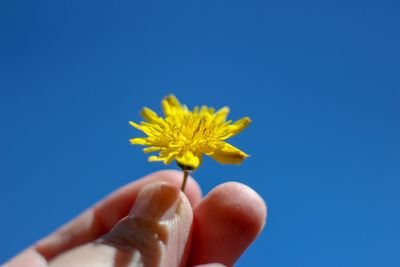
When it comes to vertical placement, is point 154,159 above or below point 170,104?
below

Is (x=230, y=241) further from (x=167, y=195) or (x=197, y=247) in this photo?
(x=167, y=195)

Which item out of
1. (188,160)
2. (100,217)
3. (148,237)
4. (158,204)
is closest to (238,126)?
(188,160)

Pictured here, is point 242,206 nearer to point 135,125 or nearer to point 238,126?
point 238,126

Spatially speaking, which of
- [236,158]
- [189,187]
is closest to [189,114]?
[236,158]

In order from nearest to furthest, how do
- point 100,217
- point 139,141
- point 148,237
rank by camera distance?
point 148,237, point 139,141, point 100,217

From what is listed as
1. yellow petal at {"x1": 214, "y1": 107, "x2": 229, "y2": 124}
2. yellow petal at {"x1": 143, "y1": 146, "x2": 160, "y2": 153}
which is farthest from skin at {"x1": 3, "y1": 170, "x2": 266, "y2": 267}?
yellow petal at {"x1": 214, "y1": 107, "x2": 229, "y2": 124}

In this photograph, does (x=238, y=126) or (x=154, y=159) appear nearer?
(x=154, y=159)

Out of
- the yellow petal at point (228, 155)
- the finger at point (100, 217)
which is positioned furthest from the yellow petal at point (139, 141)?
the finger at point (100, 217)
